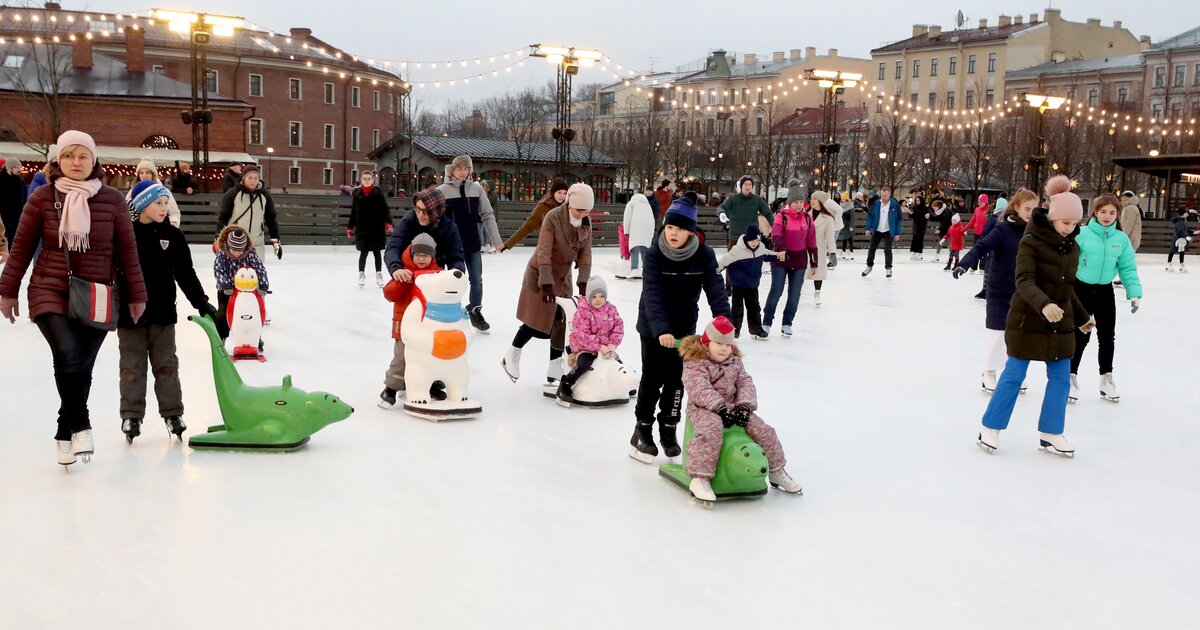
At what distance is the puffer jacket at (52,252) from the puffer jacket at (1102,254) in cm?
568

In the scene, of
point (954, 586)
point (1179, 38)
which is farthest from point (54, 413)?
point (1179, 38)

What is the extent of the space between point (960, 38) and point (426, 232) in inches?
2667

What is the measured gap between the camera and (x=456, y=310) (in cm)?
591

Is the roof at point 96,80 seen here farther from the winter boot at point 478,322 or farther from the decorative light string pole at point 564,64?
the winter boot at point 478,322

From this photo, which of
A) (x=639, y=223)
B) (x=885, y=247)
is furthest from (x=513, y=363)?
(x=885, y=247)

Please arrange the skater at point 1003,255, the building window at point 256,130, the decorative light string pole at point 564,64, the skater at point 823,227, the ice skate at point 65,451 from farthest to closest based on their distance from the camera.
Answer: the building window at point 256,130 → the decorative light string pole at point 564,64 → the skater at point 823,227 → the skater at point 1003,255 → the ice skate at point 65,451

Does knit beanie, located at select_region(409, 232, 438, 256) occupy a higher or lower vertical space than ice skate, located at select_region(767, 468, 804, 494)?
higher

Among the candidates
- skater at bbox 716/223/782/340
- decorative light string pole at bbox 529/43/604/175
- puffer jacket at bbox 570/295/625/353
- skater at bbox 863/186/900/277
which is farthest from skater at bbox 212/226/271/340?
decorative light string pole at bbox 529/43/604/175

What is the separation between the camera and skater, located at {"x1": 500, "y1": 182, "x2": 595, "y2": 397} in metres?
6.71

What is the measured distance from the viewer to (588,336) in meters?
6.60

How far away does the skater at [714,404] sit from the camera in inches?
179

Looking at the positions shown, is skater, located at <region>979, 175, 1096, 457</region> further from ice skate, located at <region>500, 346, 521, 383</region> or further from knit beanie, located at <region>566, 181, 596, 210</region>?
ice skate, located at <region>500, 346, 521, 383</region>

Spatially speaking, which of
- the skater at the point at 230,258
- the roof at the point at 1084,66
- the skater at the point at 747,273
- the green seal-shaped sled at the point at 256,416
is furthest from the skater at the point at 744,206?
the roof at the point at 1084,66

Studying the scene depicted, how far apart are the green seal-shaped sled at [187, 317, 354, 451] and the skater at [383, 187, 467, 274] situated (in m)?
1.06
